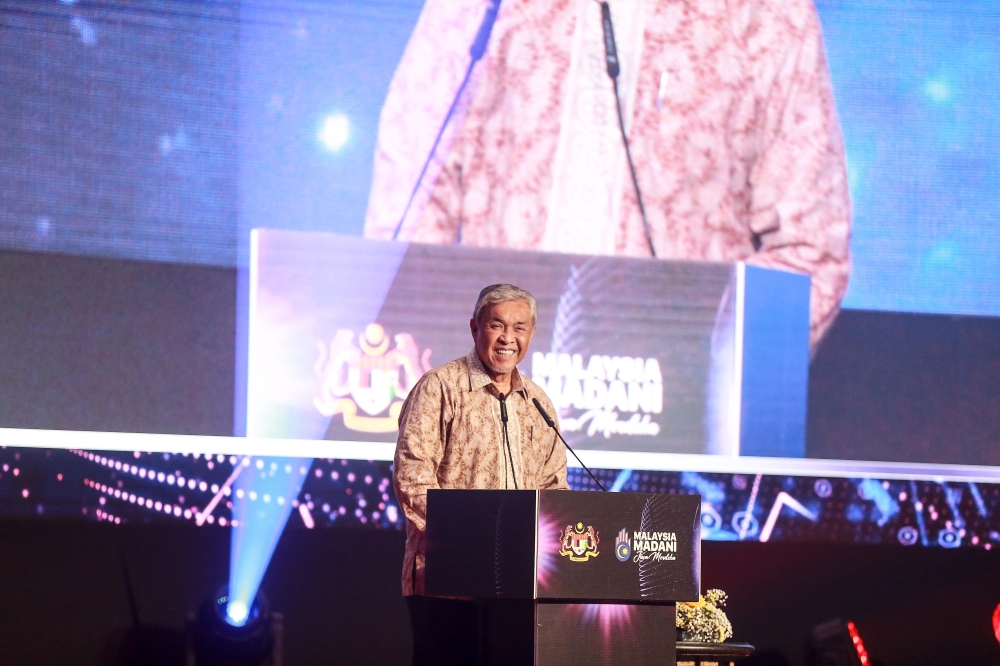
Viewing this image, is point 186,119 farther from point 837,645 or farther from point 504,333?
point 837,645

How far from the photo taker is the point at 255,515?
13.7 ft

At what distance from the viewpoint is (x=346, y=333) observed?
13.6 feet

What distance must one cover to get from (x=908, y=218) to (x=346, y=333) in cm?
226

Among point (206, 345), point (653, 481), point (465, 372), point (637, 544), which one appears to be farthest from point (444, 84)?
point (637, 544)

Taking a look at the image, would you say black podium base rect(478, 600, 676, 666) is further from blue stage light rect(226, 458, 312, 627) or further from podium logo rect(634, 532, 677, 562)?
blue stage light rect(226, 458, 312, 627)

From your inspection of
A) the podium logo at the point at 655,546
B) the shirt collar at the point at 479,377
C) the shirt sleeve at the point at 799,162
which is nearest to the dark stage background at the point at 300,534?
the shirt sleeve at the point at 799,162

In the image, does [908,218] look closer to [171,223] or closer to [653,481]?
[653,481]

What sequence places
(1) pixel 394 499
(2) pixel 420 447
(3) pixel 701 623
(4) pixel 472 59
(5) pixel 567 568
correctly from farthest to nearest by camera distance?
1. (4) pixel 472 59
2. (1) pixel 394 499
3. (3) pixel 701 623
4. (2) pixel 420 447
5. (5) pixel 567 568

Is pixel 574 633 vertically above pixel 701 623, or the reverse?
pixel 574 633

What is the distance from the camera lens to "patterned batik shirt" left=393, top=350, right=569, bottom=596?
2.42 meters

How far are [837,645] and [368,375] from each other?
2155 mm

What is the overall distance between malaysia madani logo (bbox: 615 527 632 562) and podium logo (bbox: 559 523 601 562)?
0.13 ft

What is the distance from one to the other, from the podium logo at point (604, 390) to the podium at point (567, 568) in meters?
1.92

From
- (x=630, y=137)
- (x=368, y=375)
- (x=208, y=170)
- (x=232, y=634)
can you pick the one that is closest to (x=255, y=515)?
(x=232, y=634)
